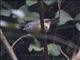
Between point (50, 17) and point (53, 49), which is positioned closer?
point (53, 49)

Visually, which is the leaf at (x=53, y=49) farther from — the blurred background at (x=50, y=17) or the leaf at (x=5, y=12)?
the leaf at (x=5, y=12)

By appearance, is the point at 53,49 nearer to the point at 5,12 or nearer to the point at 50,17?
the point at 50,17

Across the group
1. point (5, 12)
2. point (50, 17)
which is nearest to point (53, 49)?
point (50, 17)

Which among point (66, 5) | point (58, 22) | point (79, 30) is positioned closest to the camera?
point (58, 22)

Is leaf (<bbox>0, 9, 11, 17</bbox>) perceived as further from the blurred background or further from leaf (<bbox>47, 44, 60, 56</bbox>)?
leaf (<bbox>47, 44, 60, 56</bbox>)

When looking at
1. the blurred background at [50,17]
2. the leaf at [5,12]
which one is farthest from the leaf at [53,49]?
the leaf at [5,12]

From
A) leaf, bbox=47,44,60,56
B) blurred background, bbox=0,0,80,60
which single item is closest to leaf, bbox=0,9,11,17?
blurred background, bbox=0,0,80,60

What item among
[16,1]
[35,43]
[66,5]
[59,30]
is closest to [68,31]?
[59,30]

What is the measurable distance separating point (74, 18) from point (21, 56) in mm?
455

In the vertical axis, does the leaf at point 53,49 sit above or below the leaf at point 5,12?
below

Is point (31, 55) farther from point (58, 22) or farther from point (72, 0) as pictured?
point (72, 0)

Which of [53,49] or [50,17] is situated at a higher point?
[50,17]

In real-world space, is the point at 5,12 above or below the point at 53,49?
above

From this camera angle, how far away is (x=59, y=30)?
176 cm
